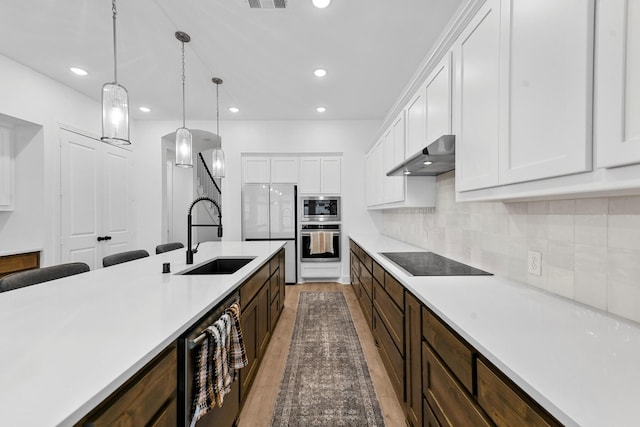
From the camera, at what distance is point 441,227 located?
243cm

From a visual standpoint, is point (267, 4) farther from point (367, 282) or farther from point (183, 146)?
point (367, 282)

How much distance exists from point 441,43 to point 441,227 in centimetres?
145

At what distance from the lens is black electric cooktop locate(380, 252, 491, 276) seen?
5.43 feet

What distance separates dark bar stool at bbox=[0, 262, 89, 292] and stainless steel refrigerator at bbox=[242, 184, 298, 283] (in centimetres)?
278

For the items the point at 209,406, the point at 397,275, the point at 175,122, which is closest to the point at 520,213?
the point at 397,275

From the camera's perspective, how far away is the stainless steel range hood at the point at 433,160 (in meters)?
1.60

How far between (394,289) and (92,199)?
4.39 meters

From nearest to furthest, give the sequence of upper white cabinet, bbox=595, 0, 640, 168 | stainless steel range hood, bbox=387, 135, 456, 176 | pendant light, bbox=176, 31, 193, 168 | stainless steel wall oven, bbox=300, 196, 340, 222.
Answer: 1. upper white cabinet, bbox=595, 0, 640, 168
2. stainless steel range hood, bbox=387, 135, 456, 176
3. pendant light, bbox=176, 31, 193, 168
4. stainless steel wall oven, bbox=300, 196, 340, 222

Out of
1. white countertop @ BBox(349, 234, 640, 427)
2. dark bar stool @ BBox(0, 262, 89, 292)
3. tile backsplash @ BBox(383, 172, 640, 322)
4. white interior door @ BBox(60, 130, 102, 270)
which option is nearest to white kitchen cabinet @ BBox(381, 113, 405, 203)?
tile backsplash @ BBox(383, 172, 640, 322)

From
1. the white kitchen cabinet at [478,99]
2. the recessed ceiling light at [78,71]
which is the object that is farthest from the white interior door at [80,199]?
the white kitchen cabinet at [478,99]

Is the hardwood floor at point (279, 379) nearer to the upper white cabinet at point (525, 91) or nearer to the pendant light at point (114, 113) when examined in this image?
the upper white cabinet at point (525, 91)

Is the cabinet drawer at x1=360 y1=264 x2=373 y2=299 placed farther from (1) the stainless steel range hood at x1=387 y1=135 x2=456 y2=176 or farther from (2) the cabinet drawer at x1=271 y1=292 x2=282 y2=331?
(1) the stainless steel range hood at x1=387 y1=135 x2=456 y2=176

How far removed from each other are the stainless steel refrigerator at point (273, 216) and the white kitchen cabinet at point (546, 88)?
12.2 feet

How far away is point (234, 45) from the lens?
2.62 m
